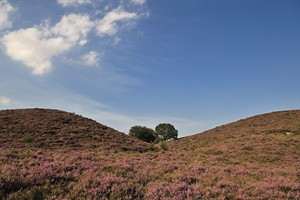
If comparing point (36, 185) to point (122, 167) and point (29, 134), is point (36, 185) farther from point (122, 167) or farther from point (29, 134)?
point (29, 134)

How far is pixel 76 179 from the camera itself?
12133 millimetres

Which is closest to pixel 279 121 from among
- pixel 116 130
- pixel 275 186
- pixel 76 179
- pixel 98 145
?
pixel 116 130

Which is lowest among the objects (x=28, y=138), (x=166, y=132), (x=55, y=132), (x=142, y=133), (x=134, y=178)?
(x=134, y=178)

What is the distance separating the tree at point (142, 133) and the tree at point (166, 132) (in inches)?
303

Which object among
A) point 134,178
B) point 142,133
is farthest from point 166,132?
point 134,178

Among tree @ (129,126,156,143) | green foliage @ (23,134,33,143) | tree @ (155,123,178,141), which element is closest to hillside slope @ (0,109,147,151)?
green foliage @ (23,134,33,143)

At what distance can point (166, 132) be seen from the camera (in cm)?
7431

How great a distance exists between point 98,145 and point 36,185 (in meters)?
20.9

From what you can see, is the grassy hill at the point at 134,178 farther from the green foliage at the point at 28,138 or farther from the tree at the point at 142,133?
the tree at the point at 142,133

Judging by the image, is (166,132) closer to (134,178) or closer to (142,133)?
(142,133)

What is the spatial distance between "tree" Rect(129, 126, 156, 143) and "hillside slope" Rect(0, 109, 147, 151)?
843 inches

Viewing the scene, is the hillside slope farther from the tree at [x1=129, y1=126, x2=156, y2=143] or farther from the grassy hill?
the tree at [x1=129, y1=126, x2=156, y2=143]

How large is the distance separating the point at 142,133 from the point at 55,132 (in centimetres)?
3146

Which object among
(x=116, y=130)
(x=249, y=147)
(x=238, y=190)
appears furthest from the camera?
(x=116, y=130)
